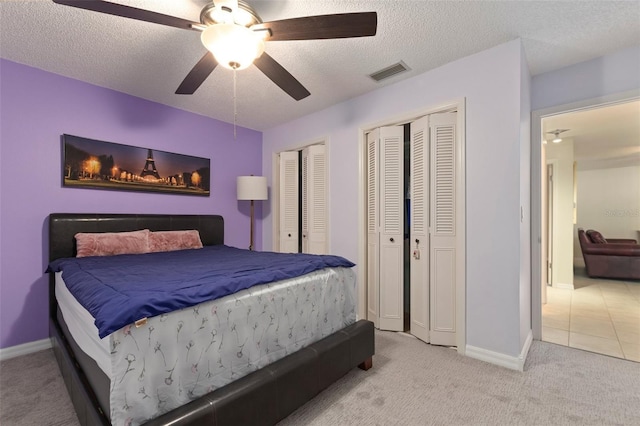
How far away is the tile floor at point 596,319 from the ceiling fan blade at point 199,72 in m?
3.87

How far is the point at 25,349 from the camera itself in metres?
2.62

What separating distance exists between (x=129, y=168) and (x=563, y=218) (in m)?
6.45

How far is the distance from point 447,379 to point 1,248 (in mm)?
3884

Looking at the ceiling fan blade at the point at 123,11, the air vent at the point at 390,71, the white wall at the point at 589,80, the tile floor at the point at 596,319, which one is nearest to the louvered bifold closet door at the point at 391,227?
the air vent at the point at 390,71

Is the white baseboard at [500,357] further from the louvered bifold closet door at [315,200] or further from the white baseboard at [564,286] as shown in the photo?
the white baseboard at [564,286]

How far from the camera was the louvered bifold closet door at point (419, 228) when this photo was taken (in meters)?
2.82

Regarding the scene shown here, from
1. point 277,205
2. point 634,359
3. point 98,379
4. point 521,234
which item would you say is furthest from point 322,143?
point 634,359

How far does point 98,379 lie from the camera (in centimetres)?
132

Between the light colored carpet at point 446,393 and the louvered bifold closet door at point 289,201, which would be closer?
the light colored carpet at point 446,393

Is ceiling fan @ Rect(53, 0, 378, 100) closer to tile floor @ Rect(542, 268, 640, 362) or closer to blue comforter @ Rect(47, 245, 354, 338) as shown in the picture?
Result: blue comforter @ Rect(47, 245, 354, 338)

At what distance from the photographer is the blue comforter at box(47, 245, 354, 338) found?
1.19 meters

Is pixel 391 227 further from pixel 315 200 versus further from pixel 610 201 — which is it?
pixel 610 201

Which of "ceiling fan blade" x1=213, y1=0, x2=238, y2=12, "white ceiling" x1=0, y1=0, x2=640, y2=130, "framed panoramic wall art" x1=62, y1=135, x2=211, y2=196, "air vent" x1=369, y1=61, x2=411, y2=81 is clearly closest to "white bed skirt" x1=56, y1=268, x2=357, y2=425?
"framed panoramic wall art" x1=62, y1=135, x2=211, y2=196

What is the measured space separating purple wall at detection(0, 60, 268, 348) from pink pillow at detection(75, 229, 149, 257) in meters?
0.36
